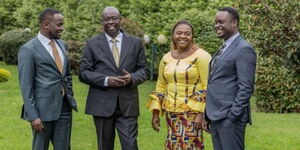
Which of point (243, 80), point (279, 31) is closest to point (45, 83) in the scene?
point (243, 80)

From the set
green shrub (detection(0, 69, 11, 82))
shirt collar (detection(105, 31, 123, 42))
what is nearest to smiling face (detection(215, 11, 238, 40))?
shirt collar (detection(105, 31, 123, 42))

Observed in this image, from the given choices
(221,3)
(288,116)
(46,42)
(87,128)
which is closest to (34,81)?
(46,42)

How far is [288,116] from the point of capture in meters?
13.4

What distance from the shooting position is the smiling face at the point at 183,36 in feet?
22.3

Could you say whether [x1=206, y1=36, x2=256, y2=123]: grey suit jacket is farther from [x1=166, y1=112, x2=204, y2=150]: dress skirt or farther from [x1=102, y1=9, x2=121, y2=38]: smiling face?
[x1=102, y1=9, x2=121, y2=38]: smiling face

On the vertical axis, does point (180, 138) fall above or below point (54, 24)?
below

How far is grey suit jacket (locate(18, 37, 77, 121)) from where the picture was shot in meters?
6.48

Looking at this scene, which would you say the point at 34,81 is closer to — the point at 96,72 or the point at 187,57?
the point at 96,72

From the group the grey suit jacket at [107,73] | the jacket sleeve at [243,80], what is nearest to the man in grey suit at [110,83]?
the grey suit jacket at [107,73]

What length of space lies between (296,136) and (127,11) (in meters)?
11.6

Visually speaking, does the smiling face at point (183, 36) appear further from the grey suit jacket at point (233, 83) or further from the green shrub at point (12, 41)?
the green shrub at point (12, 41)

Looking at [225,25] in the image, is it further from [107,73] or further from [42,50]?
[42,50]

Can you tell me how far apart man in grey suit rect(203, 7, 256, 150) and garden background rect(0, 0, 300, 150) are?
1.74 feet

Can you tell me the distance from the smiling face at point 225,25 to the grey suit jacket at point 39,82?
1775 mm
